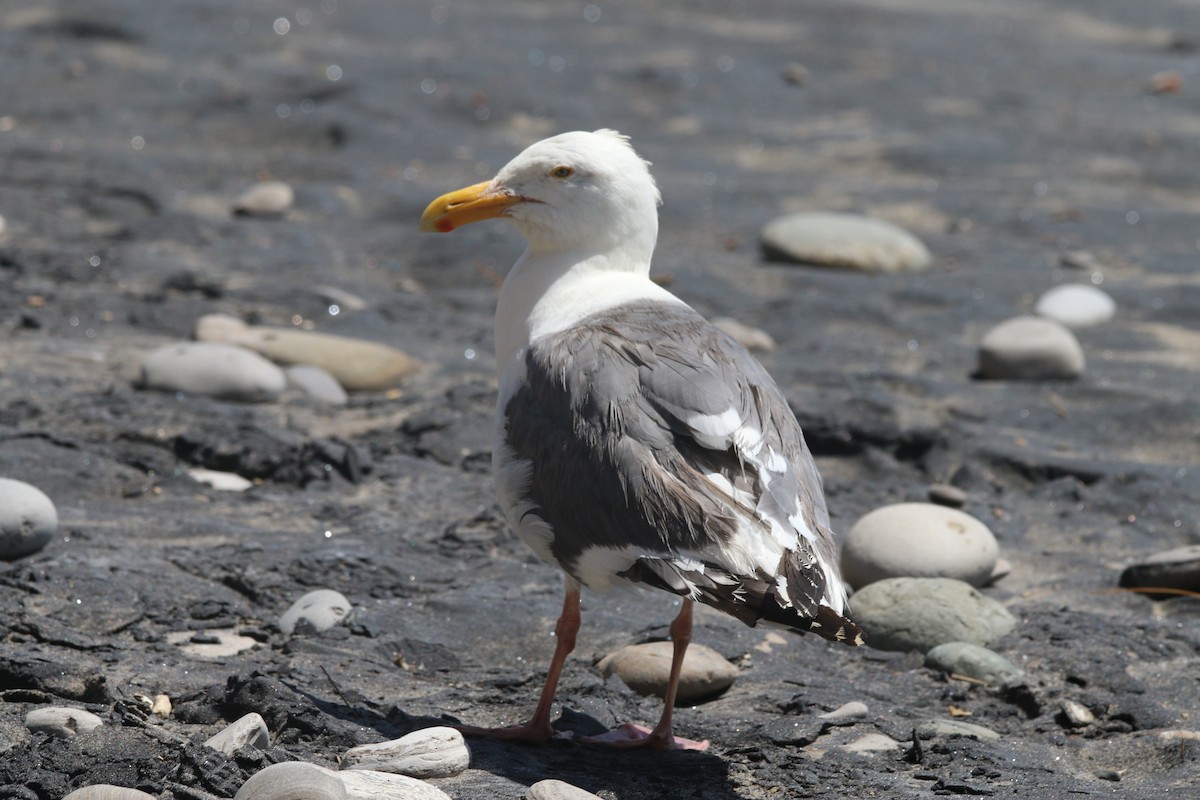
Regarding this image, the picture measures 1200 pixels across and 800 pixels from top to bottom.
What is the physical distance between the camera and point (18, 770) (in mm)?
3146

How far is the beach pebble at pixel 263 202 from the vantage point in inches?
334

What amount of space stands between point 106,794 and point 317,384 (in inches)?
133

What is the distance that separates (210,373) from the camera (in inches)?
236

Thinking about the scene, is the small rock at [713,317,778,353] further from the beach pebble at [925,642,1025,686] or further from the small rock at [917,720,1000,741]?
the small rock at [917,720,1000,741]

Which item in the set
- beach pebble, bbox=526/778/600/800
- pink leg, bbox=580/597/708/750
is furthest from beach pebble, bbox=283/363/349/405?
beach pebble, bbox=526/778/600/800

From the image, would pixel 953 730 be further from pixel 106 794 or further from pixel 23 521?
pixel 23 521

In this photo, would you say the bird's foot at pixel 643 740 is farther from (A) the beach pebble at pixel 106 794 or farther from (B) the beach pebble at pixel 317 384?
(B) the beach pebble at pixel 317 384

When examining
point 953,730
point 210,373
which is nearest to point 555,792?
point 953,730

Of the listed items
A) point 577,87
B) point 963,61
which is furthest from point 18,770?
point 963,61

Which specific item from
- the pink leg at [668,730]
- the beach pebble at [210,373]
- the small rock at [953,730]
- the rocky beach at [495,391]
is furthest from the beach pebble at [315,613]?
the beach pebble at [210,373]

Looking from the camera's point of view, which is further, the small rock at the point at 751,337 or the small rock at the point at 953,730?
the small rock at the point at 751,337

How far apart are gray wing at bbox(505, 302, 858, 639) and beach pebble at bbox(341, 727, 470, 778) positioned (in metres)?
0.53

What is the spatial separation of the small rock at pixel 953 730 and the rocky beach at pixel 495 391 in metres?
0.02

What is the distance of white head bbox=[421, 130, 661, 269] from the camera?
425 cm
